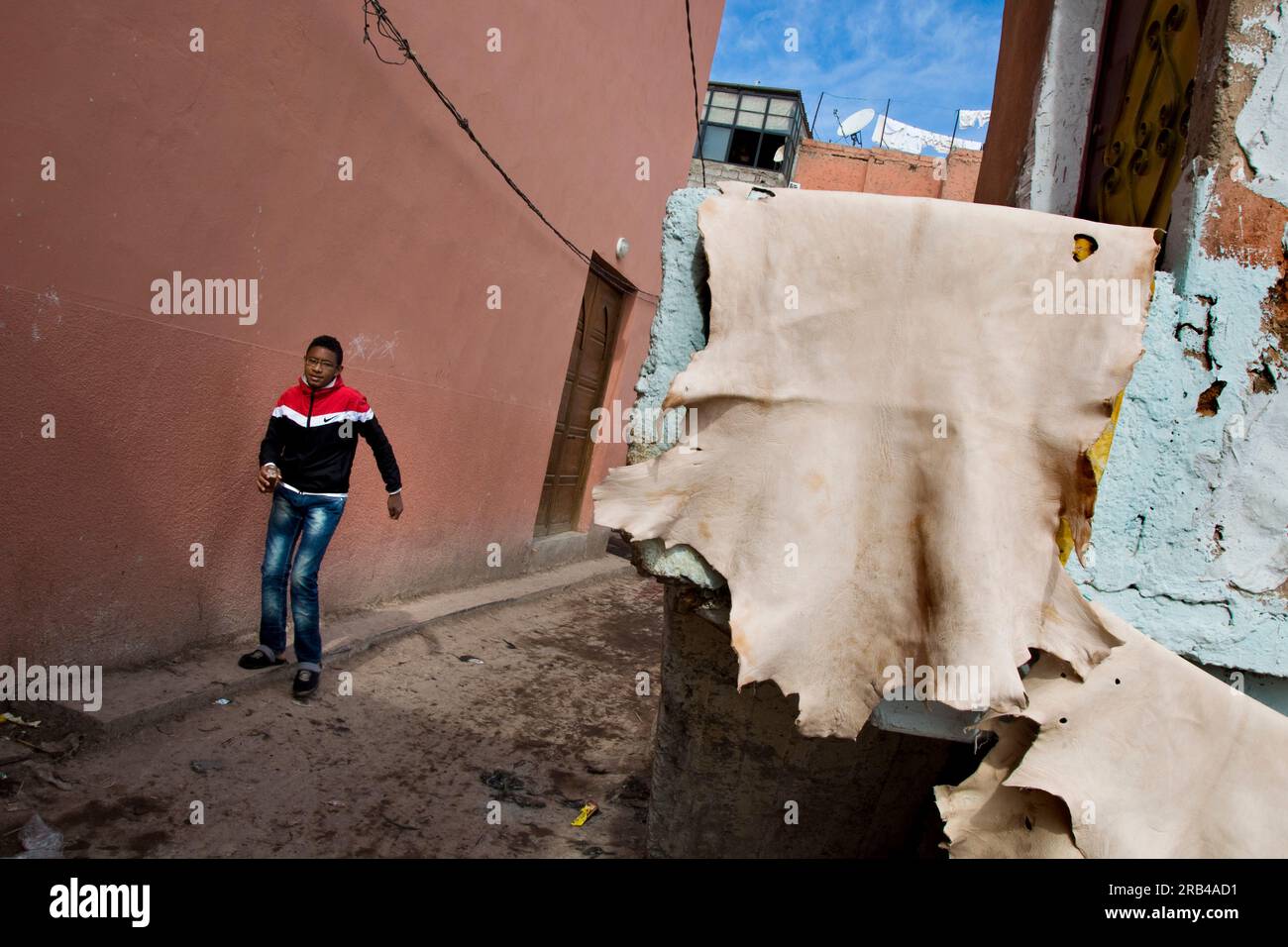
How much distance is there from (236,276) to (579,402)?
16.0 feet

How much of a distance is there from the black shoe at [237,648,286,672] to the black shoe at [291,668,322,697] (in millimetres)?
144

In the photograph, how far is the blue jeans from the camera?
12.8 ft

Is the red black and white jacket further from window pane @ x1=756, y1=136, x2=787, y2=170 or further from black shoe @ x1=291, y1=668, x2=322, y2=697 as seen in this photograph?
window pane @ x1=756, y1=136, x2=787, y2=170

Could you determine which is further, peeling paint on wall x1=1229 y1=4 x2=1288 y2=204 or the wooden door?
the wooden door

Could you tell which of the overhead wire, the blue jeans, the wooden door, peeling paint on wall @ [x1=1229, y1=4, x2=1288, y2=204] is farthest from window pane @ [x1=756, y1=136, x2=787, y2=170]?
peeling paint on wall @ [x1=1229, y1=4, x2=1288, y2=204]

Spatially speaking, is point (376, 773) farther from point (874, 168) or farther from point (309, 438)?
point (874, 168)

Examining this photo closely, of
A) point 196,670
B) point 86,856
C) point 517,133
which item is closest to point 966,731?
point 86,856

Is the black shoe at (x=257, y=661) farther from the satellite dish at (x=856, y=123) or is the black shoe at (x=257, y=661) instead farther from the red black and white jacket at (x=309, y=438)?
the satellite dish at (x=856, y=123)

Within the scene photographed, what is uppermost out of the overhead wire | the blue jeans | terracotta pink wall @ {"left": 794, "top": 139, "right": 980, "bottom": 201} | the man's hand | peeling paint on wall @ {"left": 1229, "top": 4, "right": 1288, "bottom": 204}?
terracotta pink wall @ {"left": 794, "top": 139, "right": 980, "bottom": 201}

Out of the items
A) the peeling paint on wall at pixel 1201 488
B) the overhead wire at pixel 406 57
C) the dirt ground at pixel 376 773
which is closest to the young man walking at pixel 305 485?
the dirt ground at pixel 376 773

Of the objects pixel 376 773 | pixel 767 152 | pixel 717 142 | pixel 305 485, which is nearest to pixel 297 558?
pixel 305 485

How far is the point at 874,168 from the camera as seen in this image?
20.2 metres

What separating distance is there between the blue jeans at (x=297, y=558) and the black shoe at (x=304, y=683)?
0.11 feet
